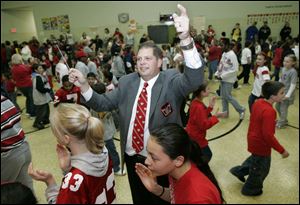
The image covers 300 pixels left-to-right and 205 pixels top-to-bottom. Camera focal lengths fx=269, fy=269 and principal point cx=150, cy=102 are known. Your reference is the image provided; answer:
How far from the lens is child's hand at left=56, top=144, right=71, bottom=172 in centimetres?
180

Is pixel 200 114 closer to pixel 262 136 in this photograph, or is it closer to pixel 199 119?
pixel 199 119

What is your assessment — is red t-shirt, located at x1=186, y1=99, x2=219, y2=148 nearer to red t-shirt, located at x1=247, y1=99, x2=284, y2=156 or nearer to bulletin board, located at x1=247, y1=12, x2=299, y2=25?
red t-shirt, located at x1=247, y1=99, x2=284, y2=156

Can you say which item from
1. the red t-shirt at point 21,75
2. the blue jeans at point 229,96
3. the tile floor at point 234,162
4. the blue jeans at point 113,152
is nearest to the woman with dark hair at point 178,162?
the tile floor at point 234,162

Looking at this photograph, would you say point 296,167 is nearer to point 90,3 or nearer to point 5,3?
point 90,3

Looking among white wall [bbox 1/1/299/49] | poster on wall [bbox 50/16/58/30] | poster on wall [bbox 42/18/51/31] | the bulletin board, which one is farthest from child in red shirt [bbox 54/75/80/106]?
poster on wall [bbox 42/18/51/31]

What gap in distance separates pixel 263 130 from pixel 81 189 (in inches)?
83.2

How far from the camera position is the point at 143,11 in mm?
14672

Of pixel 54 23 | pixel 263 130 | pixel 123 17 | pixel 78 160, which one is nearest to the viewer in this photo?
pixel 78 160

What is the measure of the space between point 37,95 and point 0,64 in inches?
322

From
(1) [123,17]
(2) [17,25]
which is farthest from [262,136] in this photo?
(2) [17,25]

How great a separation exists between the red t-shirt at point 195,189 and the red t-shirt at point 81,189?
1.74 ft

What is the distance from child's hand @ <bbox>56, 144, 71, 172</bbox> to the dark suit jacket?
0.57 meters

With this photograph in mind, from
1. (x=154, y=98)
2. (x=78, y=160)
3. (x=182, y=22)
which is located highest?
(x=182, y=22)

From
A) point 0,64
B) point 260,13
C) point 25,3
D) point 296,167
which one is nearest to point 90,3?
point 25,3
